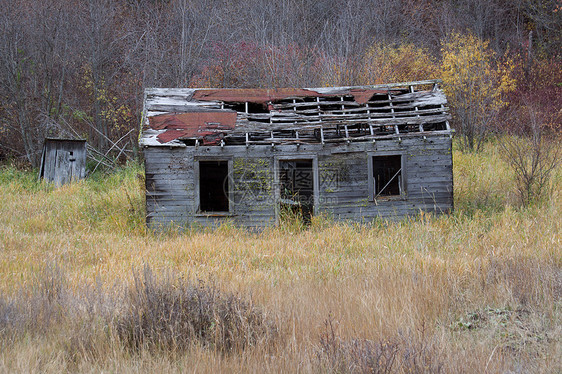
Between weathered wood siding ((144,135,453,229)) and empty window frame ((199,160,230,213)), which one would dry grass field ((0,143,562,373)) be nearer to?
weathered wood siding ((144,135,453,229))

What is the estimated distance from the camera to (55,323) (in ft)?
15.2

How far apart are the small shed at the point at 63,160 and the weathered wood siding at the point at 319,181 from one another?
8.02m

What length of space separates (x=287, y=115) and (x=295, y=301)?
288 inches

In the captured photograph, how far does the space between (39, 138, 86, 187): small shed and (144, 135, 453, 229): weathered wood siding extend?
8.02 metres

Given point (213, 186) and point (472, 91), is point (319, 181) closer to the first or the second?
point (213, 186)

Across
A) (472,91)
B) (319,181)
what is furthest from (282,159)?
(472,91)

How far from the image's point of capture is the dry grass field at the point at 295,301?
384 cm

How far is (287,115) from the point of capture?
462 inches

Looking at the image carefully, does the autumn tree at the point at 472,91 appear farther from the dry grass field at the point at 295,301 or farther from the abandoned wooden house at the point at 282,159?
the dry grass field at the point at 295,301

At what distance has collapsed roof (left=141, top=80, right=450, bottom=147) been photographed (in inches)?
435

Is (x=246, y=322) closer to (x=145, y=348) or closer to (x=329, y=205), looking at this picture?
(x=145, y=348)

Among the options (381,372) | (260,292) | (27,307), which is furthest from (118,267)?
(381,372)

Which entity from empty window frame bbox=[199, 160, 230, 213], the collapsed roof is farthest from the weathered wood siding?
empty window frame bbox=[199, 160, 230, 213]

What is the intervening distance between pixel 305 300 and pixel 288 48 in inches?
749
